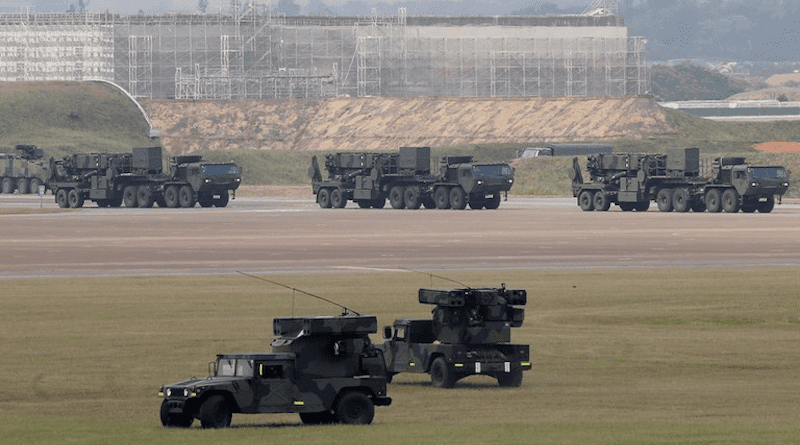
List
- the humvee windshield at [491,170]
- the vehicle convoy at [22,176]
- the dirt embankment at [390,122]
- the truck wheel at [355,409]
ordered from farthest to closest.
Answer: the dirt embankment at [390,122] → the vehicle convoy at [22,176] → the humvee windshield at [491,170] → the truck wheel at [355,409]

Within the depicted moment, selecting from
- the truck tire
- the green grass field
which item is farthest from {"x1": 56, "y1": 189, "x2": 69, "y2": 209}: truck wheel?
the green grass field

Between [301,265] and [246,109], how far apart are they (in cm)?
14575

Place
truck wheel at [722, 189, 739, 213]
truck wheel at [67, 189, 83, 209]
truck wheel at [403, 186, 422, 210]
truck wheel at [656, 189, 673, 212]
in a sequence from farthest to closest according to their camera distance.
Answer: truck wheel at [67, 189, 83, 209], truck wheel at [403, 186, 422, 210], truck wheel at [656, 189, 673, 212], truck wheel at [722, 189, 739, 213]

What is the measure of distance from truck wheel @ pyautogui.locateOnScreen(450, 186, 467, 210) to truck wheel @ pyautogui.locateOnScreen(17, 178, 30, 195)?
5394cm

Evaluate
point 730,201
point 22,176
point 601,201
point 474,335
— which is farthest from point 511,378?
point 22,176

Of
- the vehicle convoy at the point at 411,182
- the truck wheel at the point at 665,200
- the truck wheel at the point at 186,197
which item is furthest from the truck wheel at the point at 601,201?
the truck wheel at the point at 186,197

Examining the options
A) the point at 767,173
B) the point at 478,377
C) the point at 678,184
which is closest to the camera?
the point at 478,377

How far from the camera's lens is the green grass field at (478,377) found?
61.2 feet

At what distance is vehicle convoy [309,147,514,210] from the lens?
99750mm

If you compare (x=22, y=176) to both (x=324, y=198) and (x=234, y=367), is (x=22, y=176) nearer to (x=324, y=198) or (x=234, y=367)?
(x=324, y=198)

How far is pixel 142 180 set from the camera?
109250 millimetres

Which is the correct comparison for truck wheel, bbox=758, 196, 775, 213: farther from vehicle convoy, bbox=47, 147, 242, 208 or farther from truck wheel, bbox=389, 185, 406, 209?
vehicle convoy, bbox=47, 147, 242, 208

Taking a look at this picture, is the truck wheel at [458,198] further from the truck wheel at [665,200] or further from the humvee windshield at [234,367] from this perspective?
the humvee windshield at [234,367]

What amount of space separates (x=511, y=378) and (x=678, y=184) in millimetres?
72904
